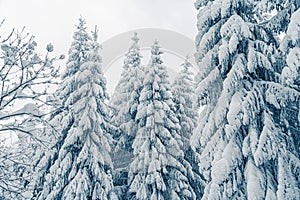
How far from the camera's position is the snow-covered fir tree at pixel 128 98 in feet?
66.8

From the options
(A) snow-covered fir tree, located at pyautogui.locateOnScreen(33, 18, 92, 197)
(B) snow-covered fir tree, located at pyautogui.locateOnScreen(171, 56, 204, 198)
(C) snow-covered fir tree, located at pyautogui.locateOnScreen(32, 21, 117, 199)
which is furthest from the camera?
(B) snow-covered fir tree, located at pyautogui.locateOnScreen(171, 56, 204, 198)

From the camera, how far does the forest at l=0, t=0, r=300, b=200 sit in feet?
23.0

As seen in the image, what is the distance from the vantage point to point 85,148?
17141mm

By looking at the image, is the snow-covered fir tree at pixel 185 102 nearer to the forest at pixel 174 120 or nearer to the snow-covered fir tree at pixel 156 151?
the forest at pixel 174 120

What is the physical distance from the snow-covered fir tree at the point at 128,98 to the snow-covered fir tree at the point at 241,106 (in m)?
9.72

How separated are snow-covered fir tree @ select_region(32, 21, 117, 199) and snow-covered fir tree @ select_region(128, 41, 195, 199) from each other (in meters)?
1.55

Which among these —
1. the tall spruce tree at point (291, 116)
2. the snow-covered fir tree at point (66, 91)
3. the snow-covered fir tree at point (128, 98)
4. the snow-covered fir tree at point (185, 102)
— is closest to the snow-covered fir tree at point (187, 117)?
the snow-covered fir tree at point (185, 102)

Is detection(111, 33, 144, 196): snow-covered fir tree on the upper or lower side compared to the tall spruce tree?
upper

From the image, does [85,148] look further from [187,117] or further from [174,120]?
[187,117]

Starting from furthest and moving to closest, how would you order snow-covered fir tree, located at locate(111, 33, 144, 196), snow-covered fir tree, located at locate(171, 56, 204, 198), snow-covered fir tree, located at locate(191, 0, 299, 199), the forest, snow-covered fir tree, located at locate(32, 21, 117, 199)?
snow-covered fir tree, located at locate(171, 56, 204, 198)
snow-covered fir tree, located at locate(111, 33, 144, 196)
snow-covered fir tree, located at locate(32, 21, 117, 199)
snow-covered fir tree, located at locate(191, 0, 299, 199)
the forest

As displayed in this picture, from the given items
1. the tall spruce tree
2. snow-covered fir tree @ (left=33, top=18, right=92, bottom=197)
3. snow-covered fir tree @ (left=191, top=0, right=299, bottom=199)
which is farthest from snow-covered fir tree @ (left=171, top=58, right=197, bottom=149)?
the tall spruce tree

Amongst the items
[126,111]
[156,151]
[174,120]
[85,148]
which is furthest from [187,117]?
[85,148]

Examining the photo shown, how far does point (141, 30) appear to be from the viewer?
278 ft

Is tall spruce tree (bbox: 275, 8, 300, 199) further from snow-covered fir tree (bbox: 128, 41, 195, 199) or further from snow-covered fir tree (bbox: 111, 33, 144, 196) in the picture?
snow-covered fir tree (bbox: 111, 33, 144, 196)
